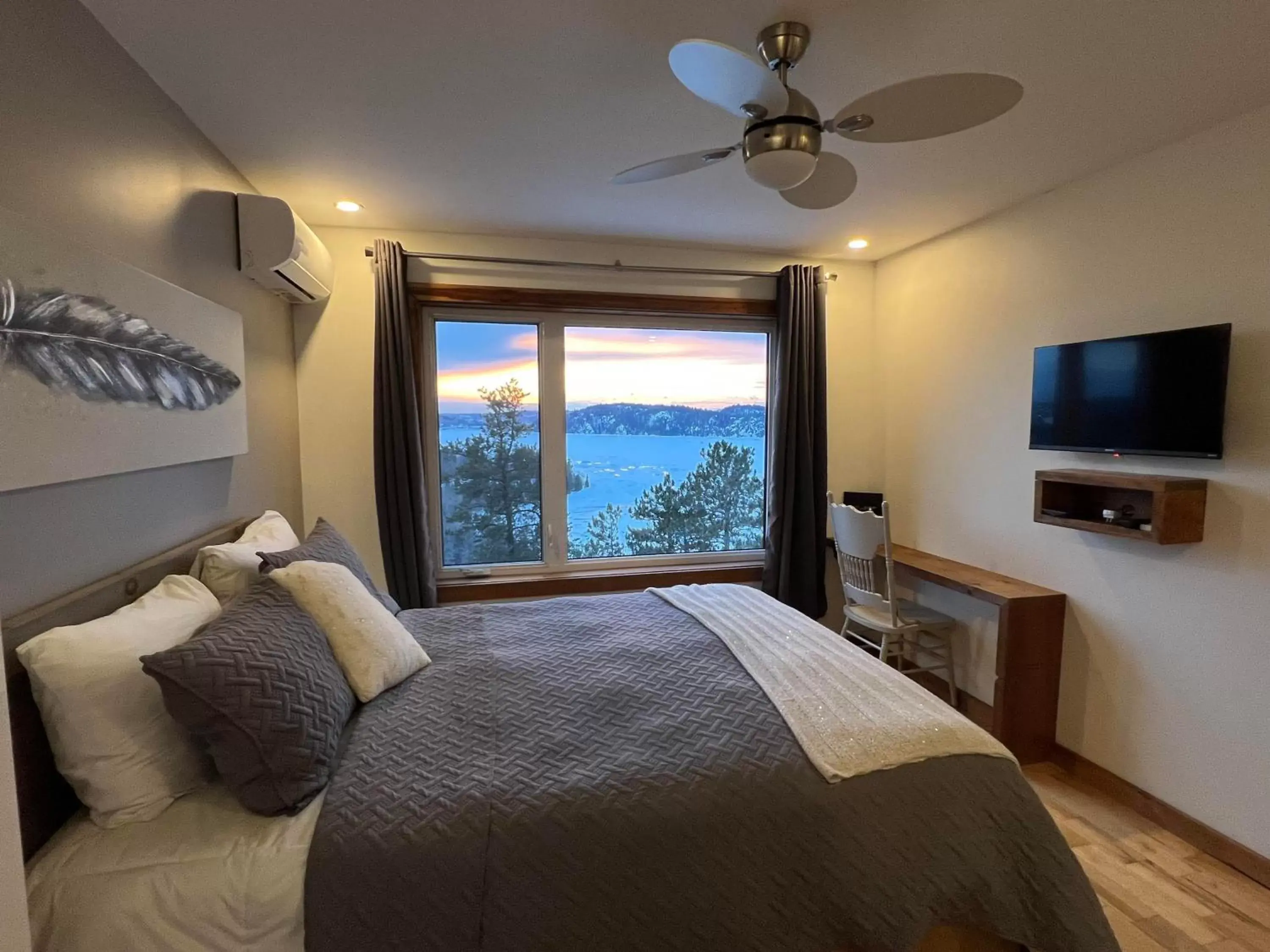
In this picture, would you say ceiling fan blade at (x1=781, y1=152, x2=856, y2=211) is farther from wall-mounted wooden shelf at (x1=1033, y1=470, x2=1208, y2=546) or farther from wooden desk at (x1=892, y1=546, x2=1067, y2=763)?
wooden desk at (x1=892, y1=546, x2=1067, y2=763)

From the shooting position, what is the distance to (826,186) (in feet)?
5.81

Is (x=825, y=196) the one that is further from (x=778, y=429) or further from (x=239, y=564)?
(x=239, y=564)

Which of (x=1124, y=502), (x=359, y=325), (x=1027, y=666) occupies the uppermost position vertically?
(x=359, y=325)

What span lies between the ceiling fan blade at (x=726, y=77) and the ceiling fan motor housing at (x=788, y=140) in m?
0.03

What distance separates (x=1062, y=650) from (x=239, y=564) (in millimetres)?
3064

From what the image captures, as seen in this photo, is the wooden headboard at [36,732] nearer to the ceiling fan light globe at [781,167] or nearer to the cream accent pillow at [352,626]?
the cream accent pillow at [352,626]

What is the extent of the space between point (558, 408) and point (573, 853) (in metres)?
2.43

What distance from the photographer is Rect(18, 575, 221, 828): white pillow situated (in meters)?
1.11

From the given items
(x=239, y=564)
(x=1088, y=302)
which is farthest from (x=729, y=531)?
(x=239, y=564)

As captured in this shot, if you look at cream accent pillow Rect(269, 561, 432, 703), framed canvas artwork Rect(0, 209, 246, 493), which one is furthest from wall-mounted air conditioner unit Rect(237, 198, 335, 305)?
cream accent pillow Rect(269, 561, 432, 703)

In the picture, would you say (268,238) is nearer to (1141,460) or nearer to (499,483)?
(499,483)

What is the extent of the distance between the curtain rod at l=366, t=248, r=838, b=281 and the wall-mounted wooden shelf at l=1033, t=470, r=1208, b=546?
1628 millimetres

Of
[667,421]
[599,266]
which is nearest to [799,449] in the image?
[667,421]

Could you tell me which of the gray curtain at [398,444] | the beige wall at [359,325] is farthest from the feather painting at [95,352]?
the beige wall at [359,325]
